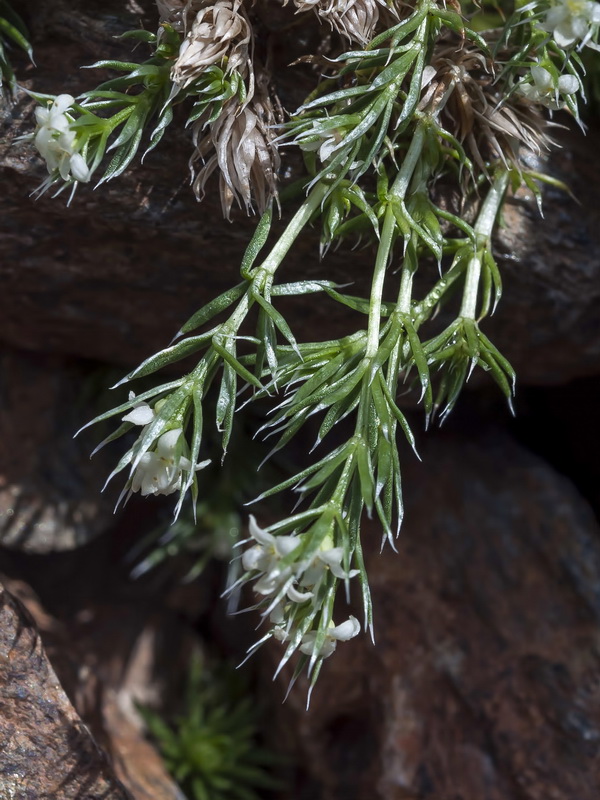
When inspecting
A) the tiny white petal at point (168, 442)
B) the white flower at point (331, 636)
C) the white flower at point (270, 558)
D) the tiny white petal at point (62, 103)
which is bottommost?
the white flower at point (331, 636)

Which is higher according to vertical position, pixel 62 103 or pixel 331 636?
pixel 62 103

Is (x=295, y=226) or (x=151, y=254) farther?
(x=151, y=254)

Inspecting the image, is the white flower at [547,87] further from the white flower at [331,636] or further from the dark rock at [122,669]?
the dark rock at [122,669]

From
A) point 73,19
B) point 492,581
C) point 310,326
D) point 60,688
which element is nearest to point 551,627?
point 492,581

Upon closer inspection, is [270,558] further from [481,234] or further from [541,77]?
[541,77]

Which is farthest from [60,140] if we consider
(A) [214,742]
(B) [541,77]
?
(A) [214,742]

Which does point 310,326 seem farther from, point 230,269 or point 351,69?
point 351,69

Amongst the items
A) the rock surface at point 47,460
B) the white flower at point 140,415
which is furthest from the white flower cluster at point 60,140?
the rock surface at point 47,460
